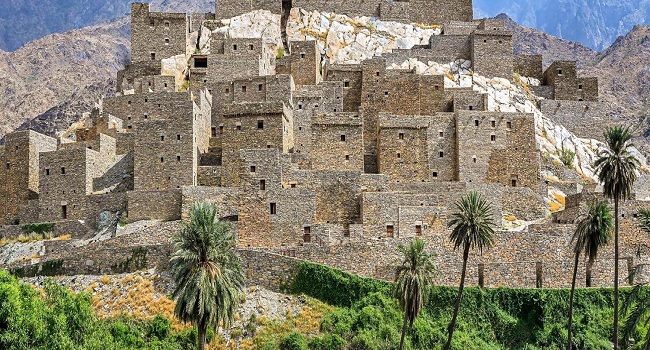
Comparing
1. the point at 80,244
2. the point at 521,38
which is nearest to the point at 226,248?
the point at 80,244

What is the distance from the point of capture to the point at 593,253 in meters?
49.9

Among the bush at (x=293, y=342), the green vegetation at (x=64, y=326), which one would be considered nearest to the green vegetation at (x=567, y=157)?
the bush at (x=293, y=342)

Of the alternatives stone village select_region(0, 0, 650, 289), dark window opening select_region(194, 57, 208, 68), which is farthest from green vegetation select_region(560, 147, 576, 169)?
dark window opening select_region(194, 57, 208, 68)

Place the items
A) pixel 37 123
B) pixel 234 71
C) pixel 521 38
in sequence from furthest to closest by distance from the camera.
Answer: pixel 521 38 < pixel 37 123 < pixel 234 71

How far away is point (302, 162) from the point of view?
206ft

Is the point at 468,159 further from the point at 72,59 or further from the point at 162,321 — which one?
the point at 72,59

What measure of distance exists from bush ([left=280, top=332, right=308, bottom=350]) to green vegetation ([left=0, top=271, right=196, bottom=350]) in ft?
15.4

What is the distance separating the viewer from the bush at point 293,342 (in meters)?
48.2

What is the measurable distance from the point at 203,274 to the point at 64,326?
6776 millimetres

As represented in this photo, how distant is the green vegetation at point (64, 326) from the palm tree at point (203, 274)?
15.1 ft

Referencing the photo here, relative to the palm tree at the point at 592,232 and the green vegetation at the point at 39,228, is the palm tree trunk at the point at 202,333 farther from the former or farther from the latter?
the green vegetation at the point at 39,228

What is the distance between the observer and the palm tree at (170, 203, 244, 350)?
42031 millimetres

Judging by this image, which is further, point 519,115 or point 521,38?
point 521,38

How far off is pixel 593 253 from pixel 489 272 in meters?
6.76
